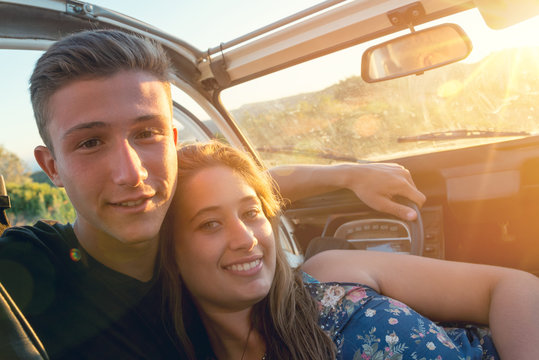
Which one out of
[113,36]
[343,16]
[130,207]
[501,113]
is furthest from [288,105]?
[130,207]

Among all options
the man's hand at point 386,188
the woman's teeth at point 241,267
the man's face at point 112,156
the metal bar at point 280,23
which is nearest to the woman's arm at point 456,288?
the man's hand at point 386,188

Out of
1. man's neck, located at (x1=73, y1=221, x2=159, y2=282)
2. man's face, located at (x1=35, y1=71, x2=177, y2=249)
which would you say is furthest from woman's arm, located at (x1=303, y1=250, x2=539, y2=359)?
man's face, located at (x1=35, y1=71, x2=177, y2=249)

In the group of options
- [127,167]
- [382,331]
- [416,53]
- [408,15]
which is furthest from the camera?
[416,53]

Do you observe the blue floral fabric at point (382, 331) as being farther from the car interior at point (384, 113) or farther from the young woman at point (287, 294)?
the car interior at point (384, 113)

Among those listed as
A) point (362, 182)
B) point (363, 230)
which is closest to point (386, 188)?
point (362, 182)

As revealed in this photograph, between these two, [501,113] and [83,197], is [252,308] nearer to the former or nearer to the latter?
[83,197]

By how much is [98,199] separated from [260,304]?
832 mm

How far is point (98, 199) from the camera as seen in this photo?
5.06 ft

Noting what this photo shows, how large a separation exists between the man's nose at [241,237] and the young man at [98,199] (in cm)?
28

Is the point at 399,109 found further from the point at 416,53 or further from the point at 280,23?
the point at 280,23

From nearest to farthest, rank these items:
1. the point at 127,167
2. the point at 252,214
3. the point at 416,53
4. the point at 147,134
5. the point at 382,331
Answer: the point at 127,167 → the point at 147,134 → the point at 382,331 → the point at 252,214 → the point at 416,53

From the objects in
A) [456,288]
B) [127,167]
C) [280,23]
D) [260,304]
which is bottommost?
[456,288]

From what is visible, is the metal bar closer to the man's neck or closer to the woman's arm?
the woman's arm

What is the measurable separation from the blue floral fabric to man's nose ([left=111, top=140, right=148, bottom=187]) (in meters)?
0.97
